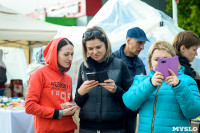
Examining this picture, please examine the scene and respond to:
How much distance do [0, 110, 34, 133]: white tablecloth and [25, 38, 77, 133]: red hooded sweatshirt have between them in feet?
4.58

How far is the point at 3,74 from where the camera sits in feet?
16.1

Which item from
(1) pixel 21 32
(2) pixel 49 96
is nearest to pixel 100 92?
(2) pixel 49 96

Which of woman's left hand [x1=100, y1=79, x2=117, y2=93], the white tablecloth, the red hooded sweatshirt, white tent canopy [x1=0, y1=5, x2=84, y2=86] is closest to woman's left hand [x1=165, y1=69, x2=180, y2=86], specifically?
woman's left hand [x1=100, y1=79, x2=117, y2=93]

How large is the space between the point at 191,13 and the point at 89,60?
9.66m

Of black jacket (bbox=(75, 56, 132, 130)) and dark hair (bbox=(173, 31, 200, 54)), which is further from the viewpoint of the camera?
dark hair (bbox=(173, 31, 200, 54))

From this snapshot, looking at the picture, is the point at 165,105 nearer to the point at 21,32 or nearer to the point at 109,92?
the point at 109,92

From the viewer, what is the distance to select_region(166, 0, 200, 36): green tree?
35.1 ft

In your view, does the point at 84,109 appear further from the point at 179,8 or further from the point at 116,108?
the point at 179,8

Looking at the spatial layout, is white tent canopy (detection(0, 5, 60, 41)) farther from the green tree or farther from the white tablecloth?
the green tree

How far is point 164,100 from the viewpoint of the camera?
1932mm

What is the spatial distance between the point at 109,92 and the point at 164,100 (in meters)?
0.53

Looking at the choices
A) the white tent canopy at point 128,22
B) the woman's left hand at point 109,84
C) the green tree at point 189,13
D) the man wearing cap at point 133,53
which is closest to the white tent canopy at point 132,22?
the white tent canopy at point 128,22

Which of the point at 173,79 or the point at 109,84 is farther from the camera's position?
the point at 109,84

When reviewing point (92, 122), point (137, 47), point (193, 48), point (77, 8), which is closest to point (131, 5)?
point (137, 47)
